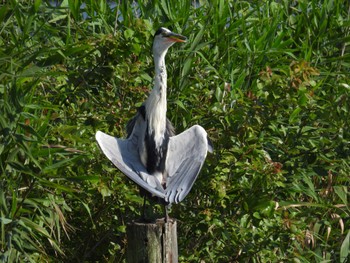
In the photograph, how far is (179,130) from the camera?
18.7 ft

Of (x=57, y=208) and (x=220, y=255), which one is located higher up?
(x=57, y=208)

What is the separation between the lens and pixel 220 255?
17.7 ft

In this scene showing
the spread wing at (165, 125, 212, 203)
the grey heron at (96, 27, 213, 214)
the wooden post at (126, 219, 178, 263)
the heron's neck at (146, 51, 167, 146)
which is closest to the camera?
the wooden post at (126, 219, 178, 263)

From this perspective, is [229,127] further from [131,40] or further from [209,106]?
[131,40]

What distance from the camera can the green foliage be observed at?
507cm

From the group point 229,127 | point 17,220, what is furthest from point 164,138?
point 17,220

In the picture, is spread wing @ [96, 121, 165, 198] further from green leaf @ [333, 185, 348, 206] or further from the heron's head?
green leaf @ [333, 185, 348, 206]

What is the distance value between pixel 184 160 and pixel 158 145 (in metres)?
0.18

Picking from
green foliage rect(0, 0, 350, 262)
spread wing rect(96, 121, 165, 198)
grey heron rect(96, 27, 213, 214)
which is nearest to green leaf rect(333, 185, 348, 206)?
green foliage rect(0, 0, 350, 262)

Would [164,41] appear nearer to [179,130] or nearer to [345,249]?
[179,130]

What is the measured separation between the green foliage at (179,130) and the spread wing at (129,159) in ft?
0.76

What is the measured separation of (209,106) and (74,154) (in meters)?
0.84

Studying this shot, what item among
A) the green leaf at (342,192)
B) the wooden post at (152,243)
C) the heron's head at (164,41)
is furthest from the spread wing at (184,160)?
the green leaf at (342,192)

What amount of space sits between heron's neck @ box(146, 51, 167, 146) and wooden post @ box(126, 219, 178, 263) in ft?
2.70
